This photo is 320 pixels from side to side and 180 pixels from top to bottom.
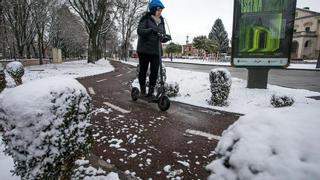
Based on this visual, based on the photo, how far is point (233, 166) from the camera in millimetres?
1327

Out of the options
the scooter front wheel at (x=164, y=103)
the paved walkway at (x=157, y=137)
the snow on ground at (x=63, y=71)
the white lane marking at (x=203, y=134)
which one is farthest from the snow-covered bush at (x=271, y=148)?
the snow on ground at (x=63, y=71)

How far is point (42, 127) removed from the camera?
1.77 m

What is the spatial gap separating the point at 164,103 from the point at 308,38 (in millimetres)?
56894

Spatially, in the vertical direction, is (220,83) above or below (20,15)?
below

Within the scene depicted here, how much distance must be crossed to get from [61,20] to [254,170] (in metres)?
37.8

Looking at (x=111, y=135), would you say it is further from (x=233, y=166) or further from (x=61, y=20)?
(x=61, y=20)

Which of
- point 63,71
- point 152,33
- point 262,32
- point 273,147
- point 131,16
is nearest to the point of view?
point 273,147

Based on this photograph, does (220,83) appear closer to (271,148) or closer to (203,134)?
(203,134)

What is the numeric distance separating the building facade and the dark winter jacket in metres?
55.3

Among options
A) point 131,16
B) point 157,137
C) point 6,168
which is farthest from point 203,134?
point 131,16

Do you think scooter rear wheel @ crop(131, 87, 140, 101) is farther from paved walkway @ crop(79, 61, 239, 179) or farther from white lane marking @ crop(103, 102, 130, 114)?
white lane marking @ crop(103, 102, 130, 114)

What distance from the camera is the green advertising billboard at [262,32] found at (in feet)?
26.5

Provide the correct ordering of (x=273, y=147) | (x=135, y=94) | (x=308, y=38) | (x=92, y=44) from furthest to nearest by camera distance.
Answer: (x=308, y=38) < (x=92, y=44) < (x=135, y=94) < (x=273, y=147)

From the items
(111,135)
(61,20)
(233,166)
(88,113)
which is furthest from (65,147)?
(61,20)
